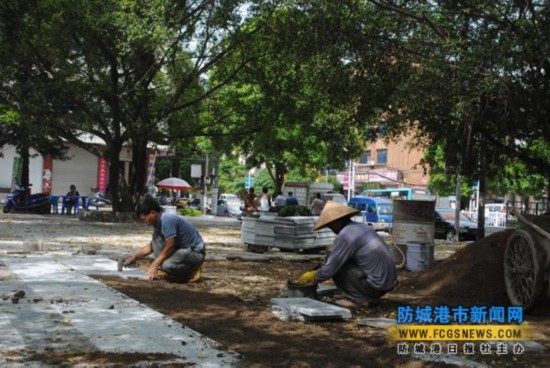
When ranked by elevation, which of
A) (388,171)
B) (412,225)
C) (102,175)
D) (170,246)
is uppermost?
(388,171)

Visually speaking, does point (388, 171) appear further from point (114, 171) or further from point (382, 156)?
point (114, 171)

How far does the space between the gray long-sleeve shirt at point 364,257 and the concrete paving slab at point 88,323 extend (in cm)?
179

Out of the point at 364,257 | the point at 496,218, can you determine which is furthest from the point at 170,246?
the point at 496,218

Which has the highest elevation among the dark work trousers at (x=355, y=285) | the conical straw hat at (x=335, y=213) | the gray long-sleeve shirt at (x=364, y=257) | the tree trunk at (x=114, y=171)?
the tree trunk at (x=114, y=171)

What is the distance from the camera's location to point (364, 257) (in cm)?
664

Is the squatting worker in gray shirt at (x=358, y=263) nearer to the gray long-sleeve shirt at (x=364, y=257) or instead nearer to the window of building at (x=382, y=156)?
the gray long-sleeve shirt at (x=364, y=257)

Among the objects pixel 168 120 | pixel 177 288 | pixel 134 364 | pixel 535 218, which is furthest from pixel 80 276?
pixel 168 120

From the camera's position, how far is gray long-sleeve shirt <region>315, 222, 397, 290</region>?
661cm

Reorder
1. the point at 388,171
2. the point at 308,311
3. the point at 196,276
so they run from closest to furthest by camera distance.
→ the point at 308,311 → the point at 196,276 → the point at 388,171

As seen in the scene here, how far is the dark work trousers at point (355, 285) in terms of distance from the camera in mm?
6730

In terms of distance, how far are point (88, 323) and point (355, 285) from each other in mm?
2872

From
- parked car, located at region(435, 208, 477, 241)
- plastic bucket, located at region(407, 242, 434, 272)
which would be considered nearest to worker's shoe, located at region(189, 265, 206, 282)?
plastic bucket, located at region(407, 242, 434, 272)

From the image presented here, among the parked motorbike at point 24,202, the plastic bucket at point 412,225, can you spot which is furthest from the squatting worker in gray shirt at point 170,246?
the parked motorbike at point 24,202

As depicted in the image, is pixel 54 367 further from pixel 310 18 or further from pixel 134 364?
pixel 310 18
